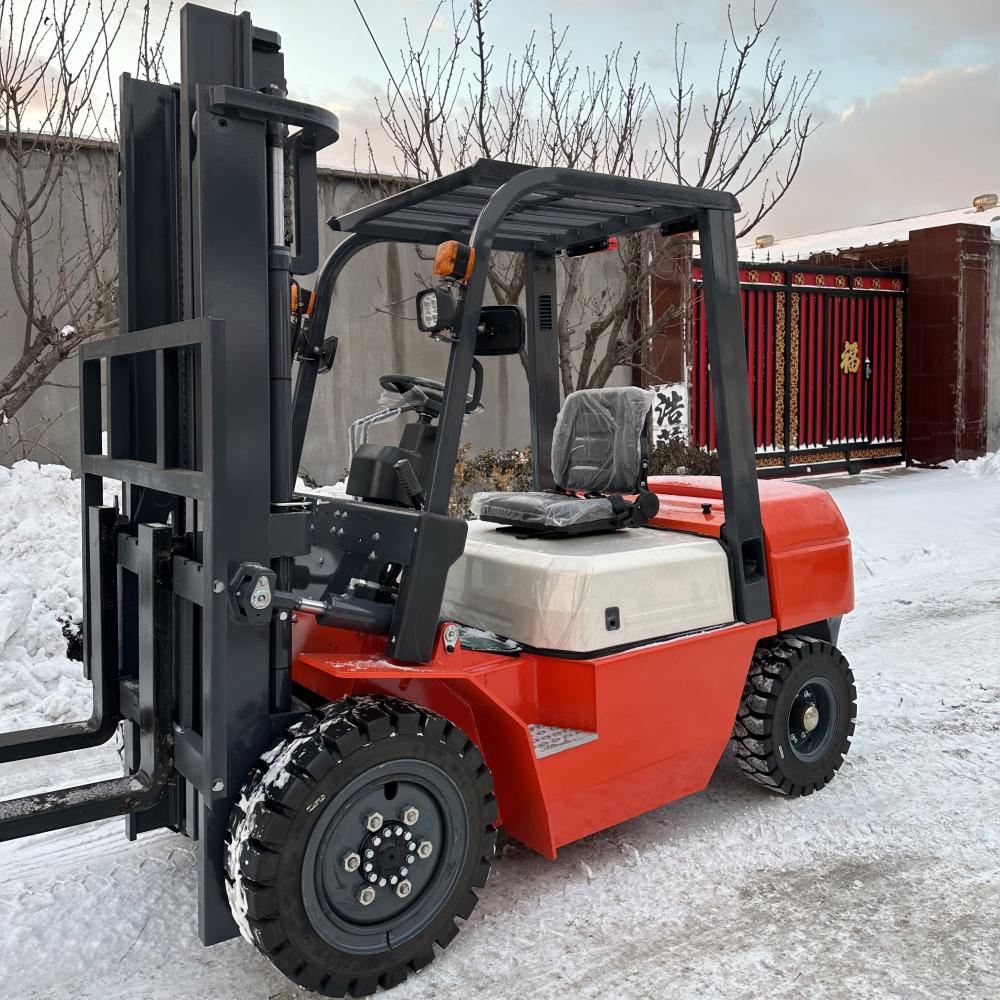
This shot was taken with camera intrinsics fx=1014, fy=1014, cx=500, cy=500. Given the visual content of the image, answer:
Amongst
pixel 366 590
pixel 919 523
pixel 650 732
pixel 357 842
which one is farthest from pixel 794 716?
pixel 919 523

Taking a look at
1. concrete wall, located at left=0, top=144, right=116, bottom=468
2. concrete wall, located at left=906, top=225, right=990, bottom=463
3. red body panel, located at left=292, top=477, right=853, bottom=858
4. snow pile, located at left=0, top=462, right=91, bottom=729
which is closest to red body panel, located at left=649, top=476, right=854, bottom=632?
red body panel, located at left=292, top=477, right=853, bottom=858

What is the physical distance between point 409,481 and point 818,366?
40.6ft

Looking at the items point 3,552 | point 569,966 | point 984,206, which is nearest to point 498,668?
point 569,966

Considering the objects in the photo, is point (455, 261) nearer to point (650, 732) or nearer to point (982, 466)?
point (650, 732)

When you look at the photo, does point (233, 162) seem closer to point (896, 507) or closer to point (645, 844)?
point (645, 844)

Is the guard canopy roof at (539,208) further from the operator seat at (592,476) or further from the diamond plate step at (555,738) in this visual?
the diamond plate step at (555,738)

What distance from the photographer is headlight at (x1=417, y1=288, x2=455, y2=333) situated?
304 cm

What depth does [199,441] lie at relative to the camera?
304cm

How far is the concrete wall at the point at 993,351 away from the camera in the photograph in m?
15.7

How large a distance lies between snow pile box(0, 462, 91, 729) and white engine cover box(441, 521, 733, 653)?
2221mm

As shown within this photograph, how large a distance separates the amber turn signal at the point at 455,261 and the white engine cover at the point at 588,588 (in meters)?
1.06

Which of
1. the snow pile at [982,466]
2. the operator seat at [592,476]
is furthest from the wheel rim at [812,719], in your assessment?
the snow pile at [982,466]

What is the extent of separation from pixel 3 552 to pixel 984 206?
19682 millimetres

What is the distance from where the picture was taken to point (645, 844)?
12.5ft
